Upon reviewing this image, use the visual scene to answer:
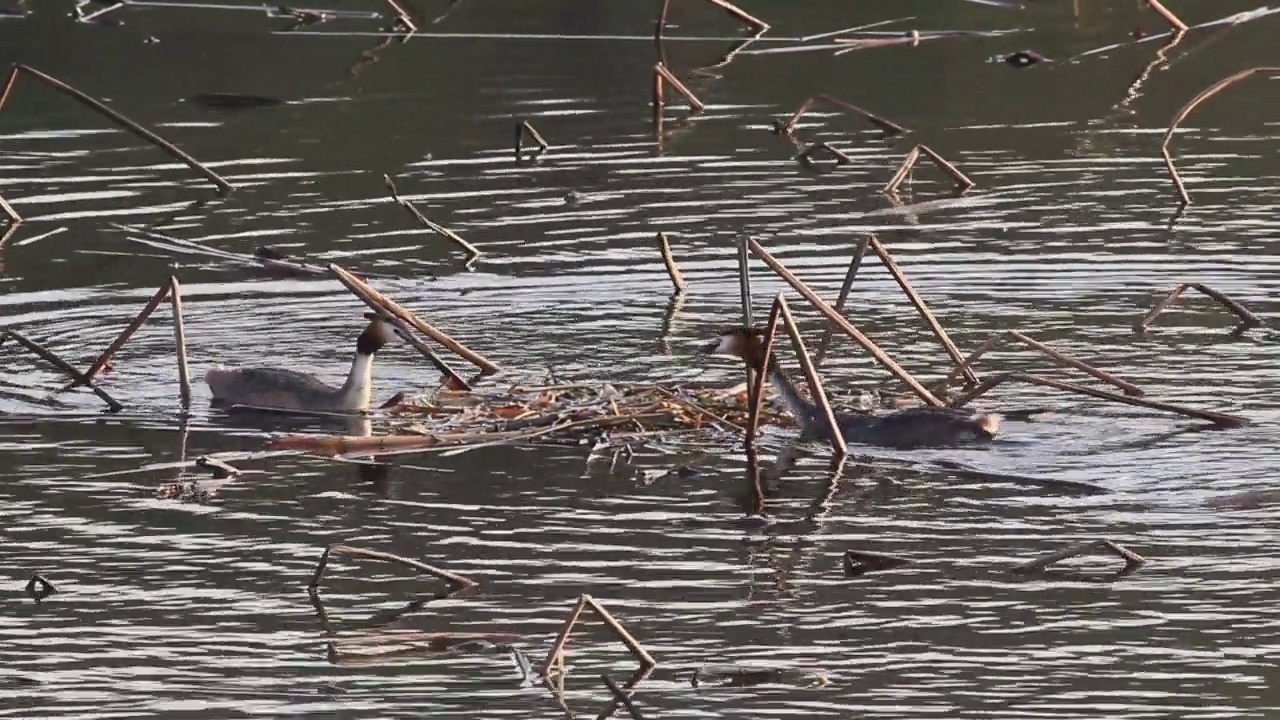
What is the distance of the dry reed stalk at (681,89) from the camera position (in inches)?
888

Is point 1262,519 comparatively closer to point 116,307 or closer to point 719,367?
point 719,367

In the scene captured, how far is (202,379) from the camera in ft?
48.5

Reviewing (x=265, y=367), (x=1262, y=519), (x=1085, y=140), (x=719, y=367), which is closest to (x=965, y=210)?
(x=1085, y=140)

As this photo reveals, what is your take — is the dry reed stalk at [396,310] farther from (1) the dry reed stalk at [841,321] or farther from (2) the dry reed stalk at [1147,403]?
(2) the dry reed stalk at [1147,403]

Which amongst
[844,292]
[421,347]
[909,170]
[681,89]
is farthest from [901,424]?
[681,89]

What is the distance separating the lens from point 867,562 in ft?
34.8

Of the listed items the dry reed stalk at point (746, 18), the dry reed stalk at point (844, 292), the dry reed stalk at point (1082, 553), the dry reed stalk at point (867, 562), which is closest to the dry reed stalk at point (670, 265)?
the dry reed stalk at point (844, 292)

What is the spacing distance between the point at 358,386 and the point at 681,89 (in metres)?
9.52

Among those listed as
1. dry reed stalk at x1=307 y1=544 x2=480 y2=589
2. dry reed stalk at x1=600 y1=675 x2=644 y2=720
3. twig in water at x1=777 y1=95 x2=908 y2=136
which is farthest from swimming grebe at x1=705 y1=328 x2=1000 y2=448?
twig in water at x1=777 y1=95 x2=908 y2=136

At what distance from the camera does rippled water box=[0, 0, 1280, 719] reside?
9516mm

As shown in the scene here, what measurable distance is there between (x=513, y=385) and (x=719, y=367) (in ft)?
4.27

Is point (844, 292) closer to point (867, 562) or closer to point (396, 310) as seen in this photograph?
point (396, 310)

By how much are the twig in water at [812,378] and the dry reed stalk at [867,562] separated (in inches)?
57.2

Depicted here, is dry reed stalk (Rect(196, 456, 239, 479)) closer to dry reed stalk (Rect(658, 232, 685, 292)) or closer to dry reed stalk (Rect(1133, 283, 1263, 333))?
dry reed stalk (Rect(658, 232, 685, 292))
